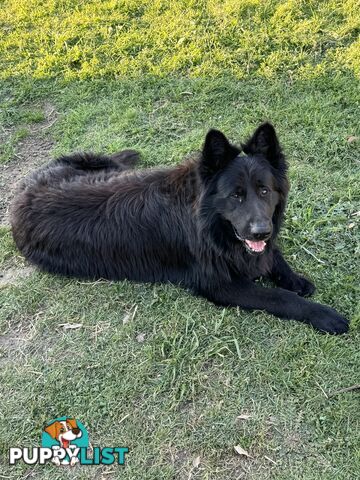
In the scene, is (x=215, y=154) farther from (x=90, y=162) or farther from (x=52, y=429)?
(x=52, y=429)

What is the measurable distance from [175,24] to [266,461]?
626cm

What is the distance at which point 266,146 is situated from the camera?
11.6 feet

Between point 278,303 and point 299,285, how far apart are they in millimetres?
341

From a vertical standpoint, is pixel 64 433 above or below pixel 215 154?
below

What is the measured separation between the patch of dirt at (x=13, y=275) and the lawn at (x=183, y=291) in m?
0.02

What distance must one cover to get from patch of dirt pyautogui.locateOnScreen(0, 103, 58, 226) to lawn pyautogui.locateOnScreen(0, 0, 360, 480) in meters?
0.02

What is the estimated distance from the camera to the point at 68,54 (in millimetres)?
7148

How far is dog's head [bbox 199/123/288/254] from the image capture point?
3383mm

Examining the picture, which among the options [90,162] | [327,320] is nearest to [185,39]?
[90,162]

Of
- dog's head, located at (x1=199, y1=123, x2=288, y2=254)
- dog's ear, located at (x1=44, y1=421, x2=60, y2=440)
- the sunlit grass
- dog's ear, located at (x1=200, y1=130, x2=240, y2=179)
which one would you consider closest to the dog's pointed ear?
dog's head, located at (x1=199, y1=123, x2=288, y2=254)

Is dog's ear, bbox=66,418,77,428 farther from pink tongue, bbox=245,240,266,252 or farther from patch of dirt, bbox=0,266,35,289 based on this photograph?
pink tongue, bbox=245,240,266,252

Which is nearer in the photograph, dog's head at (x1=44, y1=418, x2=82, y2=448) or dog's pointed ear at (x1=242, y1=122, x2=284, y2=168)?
dog's head at (x1=44, y1=418, x2=82, y2=448)

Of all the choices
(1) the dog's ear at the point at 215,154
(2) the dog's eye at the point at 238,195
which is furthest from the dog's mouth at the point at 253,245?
(1) the dog's ear at the point at 215,154

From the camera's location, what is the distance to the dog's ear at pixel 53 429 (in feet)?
10.4
